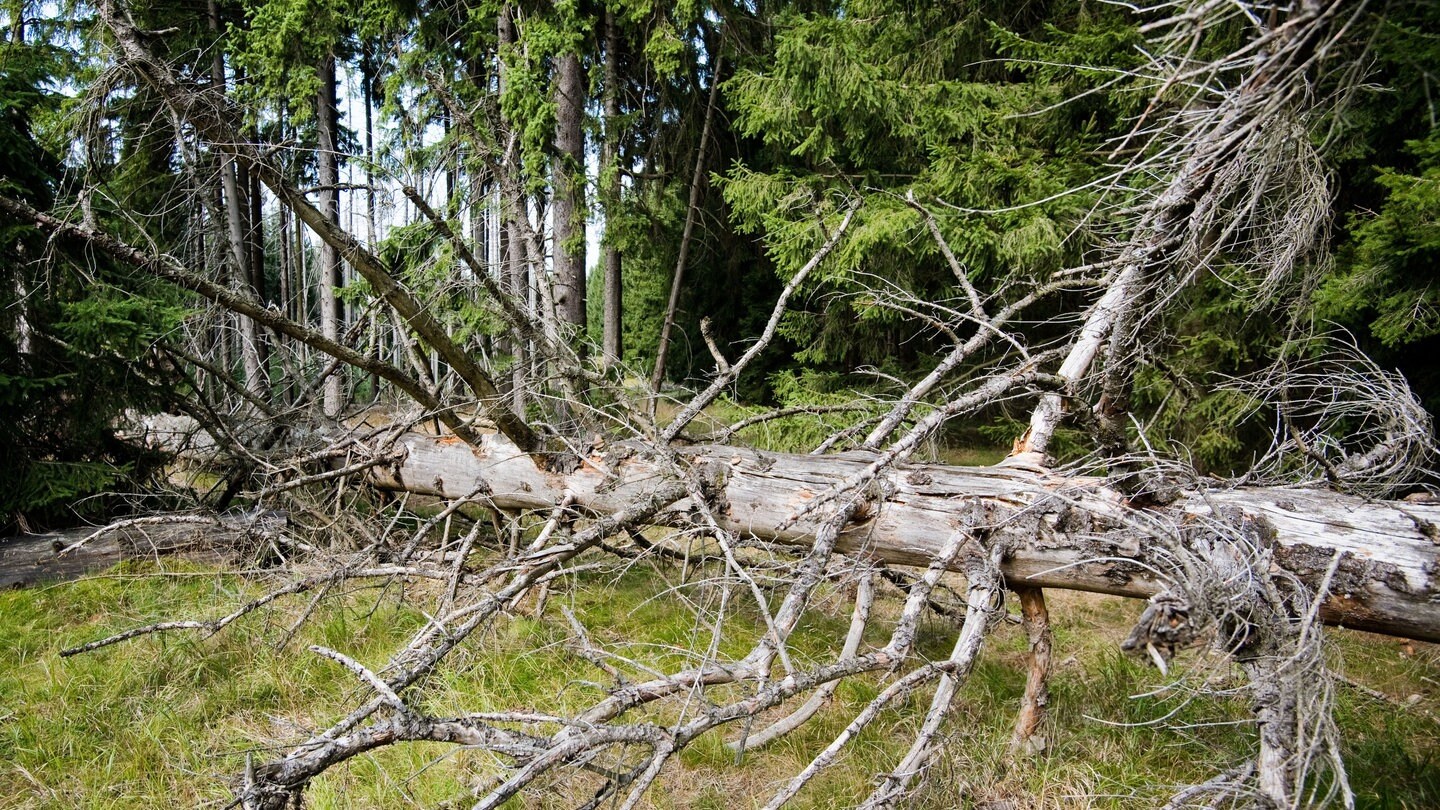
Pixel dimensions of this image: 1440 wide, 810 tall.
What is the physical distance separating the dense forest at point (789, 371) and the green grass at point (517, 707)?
0.12m

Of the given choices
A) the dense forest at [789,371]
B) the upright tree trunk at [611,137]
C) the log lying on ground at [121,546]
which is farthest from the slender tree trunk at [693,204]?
the log lying on ground at [121,546]

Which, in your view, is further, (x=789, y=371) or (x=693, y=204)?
(x=693, y=204)

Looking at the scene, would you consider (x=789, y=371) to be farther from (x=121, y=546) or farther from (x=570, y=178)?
(x=121, y=546)

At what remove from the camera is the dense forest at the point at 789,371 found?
208 centimetres

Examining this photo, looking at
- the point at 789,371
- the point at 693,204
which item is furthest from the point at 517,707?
the point at 693,204

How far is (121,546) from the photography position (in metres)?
4.93

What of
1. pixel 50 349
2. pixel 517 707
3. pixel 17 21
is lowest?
pixel 517 707

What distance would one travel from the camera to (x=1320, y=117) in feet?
6.25

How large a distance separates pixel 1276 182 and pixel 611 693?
8.69 ft

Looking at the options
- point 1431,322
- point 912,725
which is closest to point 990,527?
point 912,725

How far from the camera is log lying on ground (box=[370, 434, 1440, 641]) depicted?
2.34 meters

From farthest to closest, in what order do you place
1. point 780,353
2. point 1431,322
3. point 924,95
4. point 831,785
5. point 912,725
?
point 780,353 < point 924,95 < point 1431,322 < point 912,725 < point 831,785

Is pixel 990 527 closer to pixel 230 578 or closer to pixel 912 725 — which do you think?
pixel 912 725

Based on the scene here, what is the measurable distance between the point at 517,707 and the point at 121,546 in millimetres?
3545
